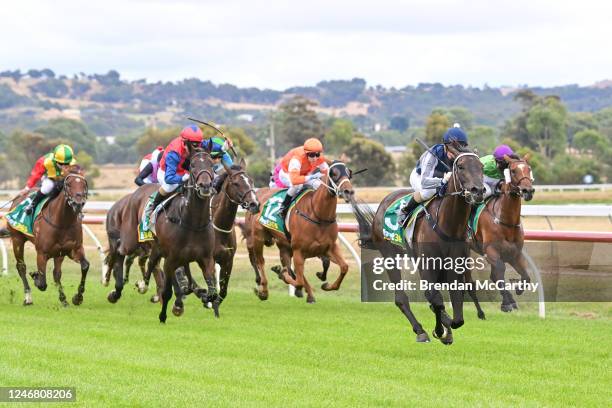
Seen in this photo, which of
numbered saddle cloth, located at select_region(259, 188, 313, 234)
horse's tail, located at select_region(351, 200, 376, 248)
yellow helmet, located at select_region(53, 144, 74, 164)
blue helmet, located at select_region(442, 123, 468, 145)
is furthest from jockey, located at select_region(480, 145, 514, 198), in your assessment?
yellow helmet, located at select_region(53, 144, 74, 164)

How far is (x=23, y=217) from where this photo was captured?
1234 cm

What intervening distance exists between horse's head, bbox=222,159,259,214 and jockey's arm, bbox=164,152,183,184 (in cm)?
46

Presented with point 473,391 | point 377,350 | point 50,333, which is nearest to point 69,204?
point 50,333

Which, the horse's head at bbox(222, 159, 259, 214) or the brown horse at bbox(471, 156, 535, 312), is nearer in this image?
the horse's head at bbox(222, 159, 259, 214)

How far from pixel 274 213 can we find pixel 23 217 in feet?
9.29

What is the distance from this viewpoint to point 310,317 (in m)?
10.7

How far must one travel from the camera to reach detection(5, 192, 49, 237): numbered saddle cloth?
12.1m

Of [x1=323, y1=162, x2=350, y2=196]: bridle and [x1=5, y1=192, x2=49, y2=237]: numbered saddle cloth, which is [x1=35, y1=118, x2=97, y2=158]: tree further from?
[x1=323, y1=162, x2=350, y2=196]: bridle

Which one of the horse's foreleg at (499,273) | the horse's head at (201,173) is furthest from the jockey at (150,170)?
the horse's foreleg at (499,273)

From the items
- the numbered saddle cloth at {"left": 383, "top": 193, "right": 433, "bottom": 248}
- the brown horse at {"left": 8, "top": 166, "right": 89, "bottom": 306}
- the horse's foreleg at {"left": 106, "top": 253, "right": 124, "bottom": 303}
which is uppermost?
the numbered saddle cloth at {"left": 383, "top": 193, "right": 433, "bottom": 248}

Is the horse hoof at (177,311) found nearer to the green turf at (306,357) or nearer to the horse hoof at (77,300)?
the green turf at (306,357)

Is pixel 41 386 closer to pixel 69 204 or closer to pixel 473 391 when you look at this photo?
pixel 473 391

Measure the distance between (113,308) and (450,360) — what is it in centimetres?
498

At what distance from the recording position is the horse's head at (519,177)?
33.9ft
